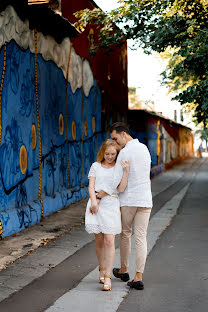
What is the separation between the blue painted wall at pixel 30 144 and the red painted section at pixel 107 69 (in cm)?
A: 155

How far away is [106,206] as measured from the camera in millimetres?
4797

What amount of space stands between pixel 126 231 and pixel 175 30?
6.29 m

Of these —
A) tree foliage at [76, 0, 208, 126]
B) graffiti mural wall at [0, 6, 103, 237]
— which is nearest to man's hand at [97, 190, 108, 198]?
graffiti mural wall at [0, 6, 103, 237]

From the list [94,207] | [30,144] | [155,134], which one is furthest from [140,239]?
[155,134]

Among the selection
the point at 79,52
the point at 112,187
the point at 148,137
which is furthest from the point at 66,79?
the point at 148,137

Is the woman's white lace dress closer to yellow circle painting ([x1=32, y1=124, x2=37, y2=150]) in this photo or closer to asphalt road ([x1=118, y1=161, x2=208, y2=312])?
asphalt road ([x1=118, y1=161, x2=208, y2=312])

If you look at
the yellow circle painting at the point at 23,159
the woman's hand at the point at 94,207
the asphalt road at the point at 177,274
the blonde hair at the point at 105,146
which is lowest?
the asphalt road at the point at 177,274

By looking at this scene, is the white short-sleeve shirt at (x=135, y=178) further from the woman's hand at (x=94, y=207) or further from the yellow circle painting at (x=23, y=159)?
the yellow circle painting at (x=23, y=159)

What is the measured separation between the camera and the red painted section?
494 inches

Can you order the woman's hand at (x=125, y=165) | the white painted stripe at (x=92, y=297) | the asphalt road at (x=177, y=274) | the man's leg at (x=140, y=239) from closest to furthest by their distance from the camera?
the white painted stripe at (x=92, y=297) < the asphalt road at (x=177, y=274) < the woman's hand at (x=125, y=165) < the man's leg at (x=140, y=239)

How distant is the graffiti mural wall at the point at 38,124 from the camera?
25.9 feet

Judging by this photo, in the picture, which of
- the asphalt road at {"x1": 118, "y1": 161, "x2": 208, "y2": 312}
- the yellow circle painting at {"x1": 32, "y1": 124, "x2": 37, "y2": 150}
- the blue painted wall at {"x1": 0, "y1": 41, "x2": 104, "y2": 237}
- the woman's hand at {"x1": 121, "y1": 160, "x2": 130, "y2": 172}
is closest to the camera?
the asphalt road at {"x1": 118, "y1": 161, "x2": 208, "y2": 312}

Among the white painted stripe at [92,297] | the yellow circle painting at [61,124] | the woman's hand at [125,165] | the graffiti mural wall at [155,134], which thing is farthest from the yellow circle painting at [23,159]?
the graffiti mural wall at [155,134]

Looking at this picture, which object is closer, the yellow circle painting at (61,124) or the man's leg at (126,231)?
the man's leg at (126,231)
